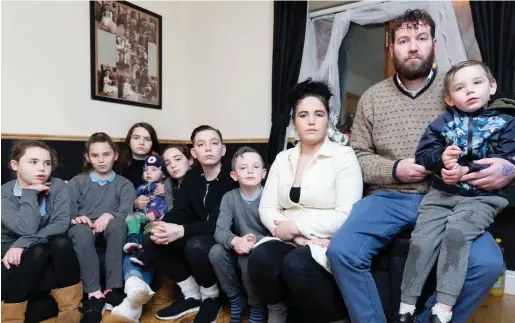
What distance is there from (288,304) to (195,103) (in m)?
2.59

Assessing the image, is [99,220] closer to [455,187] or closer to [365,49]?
[455,187]

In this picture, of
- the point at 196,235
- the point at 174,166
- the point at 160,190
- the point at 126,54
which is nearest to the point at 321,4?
the point at 126,54

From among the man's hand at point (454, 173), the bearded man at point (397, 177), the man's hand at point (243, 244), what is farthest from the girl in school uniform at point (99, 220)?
the man's hand at point (454, 173)

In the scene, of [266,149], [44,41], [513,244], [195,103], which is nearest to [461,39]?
[513,244]

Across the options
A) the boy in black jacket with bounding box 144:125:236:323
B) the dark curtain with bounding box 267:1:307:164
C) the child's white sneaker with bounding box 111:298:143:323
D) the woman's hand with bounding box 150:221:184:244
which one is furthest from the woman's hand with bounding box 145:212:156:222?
the dark curtain with bounding box 267:1:307:164

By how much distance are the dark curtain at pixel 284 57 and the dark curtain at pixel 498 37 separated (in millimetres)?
1271

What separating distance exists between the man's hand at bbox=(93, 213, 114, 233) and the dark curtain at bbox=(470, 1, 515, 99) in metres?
2.41

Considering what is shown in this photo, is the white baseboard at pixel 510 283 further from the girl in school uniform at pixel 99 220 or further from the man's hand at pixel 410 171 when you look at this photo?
the girl in school uniform at pixel 99 220

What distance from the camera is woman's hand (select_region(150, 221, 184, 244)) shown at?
1794mm

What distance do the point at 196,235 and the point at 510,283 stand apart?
2016mm

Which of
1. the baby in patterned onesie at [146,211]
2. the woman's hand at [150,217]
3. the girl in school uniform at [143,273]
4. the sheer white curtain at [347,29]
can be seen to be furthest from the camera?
the sheer white curtain at [347,29]

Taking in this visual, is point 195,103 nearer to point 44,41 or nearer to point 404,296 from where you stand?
point 44,41

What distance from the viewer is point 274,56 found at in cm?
321

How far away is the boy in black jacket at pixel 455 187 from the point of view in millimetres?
1245
